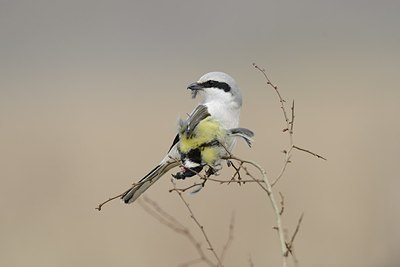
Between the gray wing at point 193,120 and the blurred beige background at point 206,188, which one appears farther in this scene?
the blurred beige background at point 206,188

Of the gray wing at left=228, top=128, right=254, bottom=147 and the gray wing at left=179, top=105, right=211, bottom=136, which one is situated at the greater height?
the gray wing at left=179, top=105, right=211, bottom=136

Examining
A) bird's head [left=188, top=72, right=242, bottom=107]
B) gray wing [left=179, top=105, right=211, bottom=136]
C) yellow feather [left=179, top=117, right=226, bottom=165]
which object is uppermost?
bird's head [left=188, top=72, right=242, bottom=107]

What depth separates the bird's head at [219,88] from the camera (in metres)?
→ 1.75

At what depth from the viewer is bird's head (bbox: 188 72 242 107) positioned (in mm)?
1752

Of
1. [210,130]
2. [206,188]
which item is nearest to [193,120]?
[210,130]

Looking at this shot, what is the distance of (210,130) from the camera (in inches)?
68.7

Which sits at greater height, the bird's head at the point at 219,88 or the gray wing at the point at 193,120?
the bird's head at the point at 219,88

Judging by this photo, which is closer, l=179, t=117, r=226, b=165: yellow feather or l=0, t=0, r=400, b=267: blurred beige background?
l=179, t=117, r=226, b=165: yellow feather

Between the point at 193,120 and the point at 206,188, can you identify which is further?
the point at 206,188

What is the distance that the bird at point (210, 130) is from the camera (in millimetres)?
1736

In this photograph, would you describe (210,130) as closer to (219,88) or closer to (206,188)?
(219,88)

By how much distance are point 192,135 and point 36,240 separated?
2.72m

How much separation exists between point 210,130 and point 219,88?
0.25ft

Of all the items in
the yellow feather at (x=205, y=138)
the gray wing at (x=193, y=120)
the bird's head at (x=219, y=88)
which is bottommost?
the yellow feather at (x=205, y=138)
